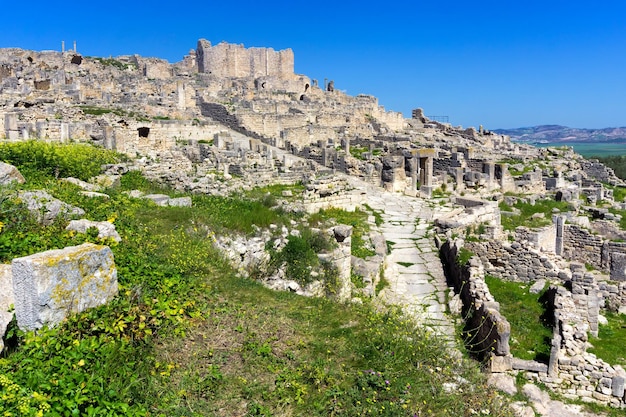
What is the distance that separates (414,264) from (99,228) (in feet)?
25.2

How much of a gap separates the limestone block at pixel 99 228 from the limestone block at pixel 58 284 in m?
1.36

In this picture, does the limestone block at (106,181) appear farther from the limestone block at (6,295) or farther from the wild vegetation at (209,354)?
the limestone block at (6,295)

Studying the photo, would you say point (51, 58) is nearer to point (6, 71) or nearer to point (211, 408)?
point (6, 71)

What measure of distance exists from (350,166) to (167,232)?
1540 centimetres

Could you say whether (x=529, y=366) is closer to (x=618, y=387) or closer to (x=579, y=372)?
(x=579, y=372)

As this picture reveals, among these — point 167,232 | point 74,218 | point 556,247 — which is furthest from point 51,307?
point 556,247

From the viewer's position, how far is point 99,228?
21.4 feet

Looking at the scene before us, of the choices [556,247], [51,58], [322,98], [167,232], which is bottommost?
[556,247]

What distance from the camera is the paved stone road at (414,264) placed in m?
9.34

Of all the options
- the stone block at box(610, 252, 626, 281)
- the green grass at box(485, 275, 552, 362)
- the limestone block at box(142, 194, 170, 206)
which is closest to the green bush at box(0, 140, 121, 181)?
the limestone block at box(142, 194, 170, 206)

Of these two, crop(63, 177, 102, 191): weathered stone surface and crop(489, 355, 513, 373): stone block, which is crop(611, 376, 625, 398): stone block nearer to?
crop(489, 355, 513, 373): stone block

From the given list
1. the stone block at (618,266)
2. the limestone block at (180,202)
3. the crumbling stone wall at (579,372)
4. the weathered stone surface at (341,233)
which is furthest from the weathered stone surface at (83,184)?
the stone block at (618,266)

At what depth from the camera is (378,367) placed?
5.11m

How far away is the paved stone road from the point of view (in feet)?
30.6
